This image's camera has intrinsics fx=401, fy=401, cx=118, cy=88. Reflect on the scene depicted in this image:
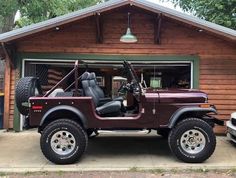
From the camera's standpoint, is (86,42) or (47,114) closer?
(47,114)

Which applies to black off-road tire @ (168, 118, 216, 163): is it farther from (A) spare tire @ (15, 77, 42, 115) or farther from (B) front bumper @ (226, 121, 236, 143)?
(A) spare tire @ (15, 77, 42, 115)

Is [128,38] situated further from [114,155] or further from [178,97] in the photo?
[114,155]

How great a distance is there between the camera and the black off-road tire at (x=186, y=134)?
299 inches

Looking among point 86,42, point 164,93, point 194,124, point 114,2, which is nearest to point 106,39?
point 86,42

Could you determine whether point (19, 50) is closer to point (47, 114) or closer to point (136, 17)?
point (136, 17)

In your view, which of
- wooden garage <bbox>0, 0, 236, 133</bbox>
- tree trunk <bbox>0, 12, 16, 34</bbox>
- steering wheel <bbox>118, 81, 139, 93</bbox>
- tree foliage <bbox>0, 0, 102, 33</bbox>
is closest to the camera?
steering wheel <bbox>118, 81, 139, 93</bbox>

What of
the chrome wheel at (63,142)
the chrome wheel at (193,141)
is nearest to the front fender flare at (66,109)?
the chrome wheel at (63,142)

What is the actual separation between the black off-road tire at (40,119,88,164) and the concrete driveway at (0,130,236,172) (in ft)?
0.47

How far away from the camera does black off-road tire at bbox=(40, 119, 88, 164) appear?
754cm

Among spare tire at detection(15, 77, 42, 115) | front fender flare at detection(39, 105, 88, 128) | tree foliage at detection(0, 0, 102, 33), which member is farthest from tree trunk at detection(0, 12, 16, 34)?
front fender flare at detection(39, 105, 88, 128)

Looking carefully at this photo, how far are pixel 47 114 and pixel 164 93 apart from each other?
7.66 feet

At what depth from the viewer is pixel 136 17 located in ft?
36.9

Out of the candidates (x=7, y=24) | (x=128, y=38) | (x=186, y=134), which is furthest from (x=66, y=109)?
(x=7, y=24)

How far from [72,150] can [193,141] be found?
7.59ft
